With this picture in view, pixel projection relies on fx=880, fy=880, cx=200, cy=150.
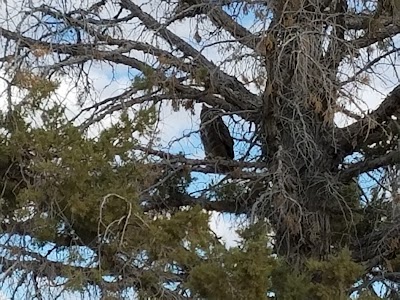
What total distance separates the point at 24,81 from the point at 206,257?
1574 millimetres

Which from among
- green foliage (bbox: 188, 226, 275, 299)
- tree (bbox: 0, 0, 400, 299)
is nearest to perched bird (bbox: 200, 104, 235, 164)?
tree (bbox: 0, 0, 400, 299)

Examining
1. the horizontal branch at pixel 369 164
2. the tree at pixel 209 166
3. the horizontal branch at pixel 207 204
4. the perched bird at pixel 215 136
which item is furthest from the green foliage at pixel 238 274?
the perched bird at pixel 215 136

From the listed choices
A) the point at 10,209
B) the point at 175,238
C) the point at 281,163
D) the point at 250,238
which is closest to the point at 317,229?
the point at 281,163

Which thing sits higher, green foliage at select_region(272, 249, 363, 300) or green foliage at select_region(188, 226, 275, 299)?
green foliage at select_region(272, 249, 363, 300)

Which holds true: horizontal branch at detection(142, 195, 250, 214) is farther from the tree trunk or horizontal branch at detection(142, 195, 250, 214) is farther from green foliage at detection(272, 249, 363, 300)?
green foliage at detection(272, 249, 363, 300)

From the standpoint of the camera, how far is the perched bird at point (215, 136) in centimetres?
825

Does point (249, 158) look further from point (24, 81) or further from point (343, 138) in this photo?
point (24, 81)

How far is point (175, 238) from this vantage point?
528cm

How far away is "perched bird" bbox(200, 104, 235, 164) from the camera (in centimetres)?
825

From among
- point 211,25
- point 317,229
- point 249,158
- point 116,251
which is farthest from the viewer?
point 249,158

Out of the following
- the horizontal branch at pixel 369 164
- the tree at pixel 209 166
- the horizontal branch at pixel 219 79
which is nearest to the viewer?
the tree at pixel 209 166

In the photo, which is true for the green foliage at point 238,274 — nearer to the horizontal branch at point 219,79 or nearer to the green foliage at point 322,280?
the green foliage at point 322,280

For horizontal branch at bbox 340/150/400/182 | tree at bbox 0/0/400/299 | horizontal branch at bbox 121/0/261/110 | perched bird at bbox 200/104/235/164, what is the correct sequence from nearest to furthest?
tree at bbox 0/0/400/299
horizontal branch at bbox 340/150/400/182
horizontal branch at bbox 121/0/261/110
perched bird at bbox 200/104/235/164

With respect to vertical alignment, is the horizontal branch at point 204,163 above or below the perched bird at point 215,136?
below
